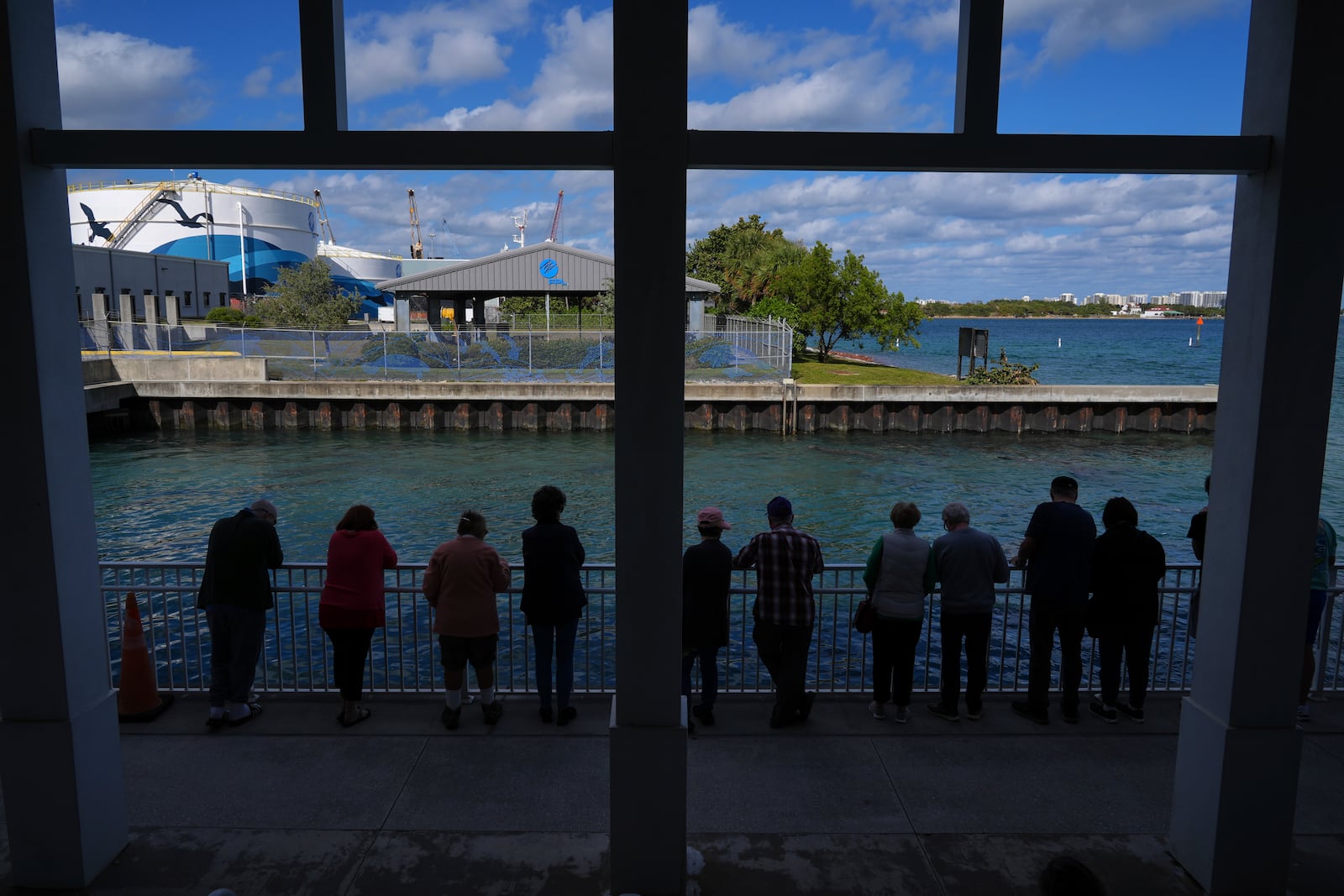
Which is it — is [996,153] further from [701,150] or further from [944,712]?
[944,712]

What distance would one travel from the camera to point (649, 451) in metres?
3.92

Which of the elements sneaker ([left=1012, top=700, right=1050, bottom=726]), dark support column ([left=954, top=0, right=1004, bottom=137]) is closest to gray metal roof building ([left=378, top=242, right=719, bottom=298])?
sneaker ([left=1012, top=700, right=1050, bottom=726])

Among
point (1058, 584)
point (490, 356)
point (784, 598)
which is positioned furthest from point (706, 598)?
point (490, 356)

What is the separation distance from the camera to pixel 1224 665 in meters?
4.23

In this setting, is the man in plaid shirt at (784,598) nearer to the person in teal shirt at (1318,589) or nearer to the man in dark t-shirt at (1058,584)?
the man in dark t-shirt at (1058,584)

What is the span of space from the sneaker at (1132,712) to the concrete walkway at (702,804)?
9cm

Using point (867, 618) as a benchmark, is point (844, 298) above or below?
above

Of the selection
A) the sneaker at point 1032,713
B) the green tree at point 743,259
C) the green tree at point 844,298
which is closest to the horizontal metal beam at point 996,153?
the sneaker at point 1032,713

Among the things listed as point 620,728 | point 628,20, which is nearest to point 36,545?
point 620,728

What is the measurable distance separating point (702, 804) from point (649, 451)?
239 cm

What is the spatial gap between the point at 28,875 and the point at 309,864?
1.31 meters

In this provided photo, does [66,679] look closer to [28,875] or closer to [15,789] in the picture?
[15,789]

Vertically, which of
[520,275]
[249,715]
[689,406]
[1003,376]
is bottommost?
[249,715]

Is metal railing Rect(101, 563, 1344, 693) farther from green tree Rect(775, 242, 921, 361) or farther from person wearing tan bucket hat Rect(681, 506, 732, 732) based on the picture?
green tree Rect(775, 242, 921, 361)
